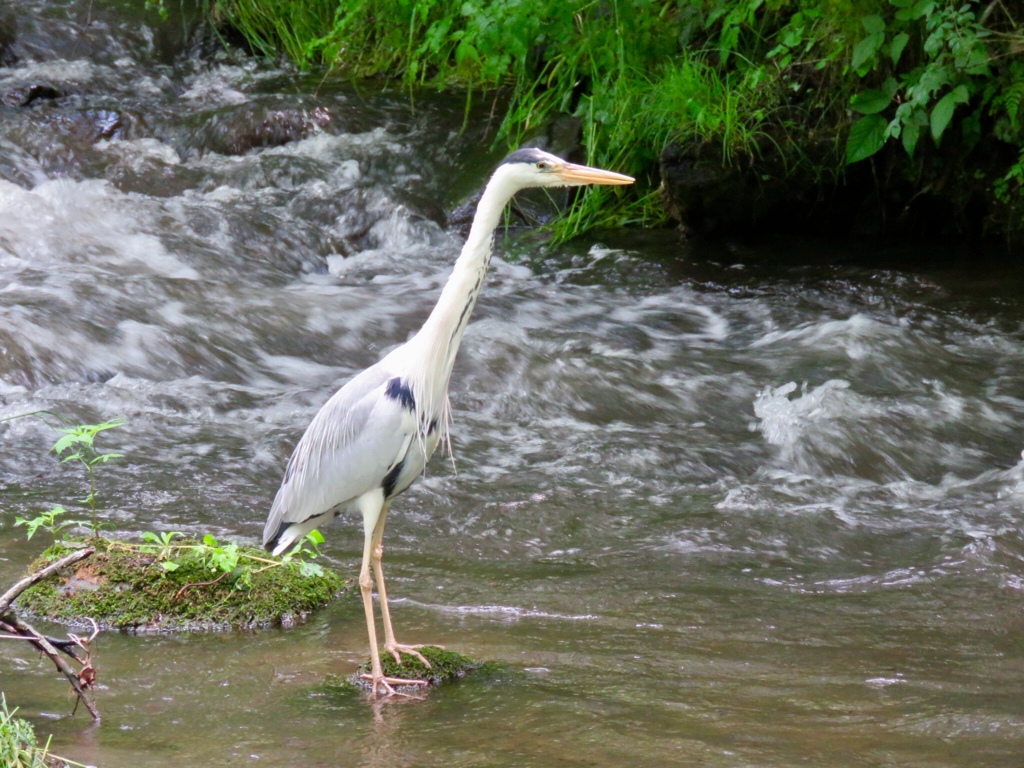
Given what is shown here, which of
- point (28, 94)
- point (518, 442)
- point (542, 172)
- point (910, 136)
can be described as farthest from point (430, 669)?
point (28, 94)

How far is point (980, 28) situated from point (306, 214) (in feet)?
15.2

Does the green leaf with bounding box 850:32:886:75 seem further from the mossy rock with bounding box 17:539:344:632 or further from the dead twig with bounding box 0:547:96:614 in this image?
A: the dead twig with bounding box 0:547:96:614

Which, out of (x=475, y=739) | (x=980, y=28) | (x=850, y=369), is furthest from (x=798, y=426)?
(x=475, y=739)

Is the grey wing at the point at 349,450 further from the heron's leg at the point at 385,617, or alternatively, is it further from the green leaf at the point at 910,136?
the green leaf at the point at 910,136

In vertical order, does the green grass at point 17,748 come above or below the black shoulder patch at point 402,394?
below

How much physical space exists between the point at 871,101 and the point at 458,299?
4219mm

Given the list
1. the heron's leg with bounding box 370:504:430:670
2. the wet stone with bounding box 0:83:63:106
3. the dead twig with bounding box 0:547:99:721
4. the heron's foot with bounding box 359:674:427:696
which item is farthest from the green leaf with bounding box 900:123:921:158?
the wet stone with bounding box 0:83:63:106

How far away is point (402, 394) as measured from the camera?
3309mm

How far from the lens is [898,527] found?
4492mm

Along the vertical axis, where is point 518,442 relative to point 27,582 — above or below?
below

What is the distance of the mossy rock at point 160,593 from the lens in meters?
3.39

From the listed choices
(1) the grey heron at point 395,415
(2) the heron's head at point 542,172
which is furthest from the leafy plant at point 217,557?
(2) the heron's head at point 542,172

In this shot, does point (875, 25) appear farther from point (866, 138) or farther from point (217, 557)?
point (217, 557)

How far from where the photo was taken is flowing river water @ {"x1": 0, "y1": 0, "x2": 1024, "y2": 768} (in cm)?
284
